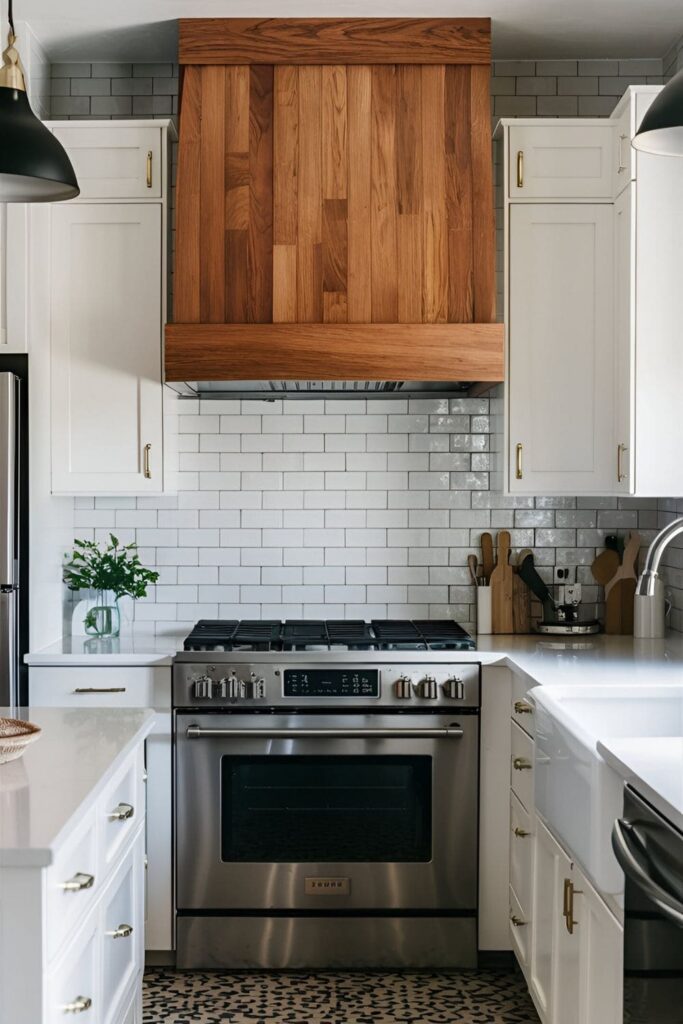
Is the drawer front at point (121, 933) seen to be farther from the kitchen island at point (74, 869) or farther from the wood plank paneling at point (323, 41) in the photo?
the wood plank paneling at point (323, 41)

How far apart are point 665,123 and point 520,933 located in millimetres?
2374

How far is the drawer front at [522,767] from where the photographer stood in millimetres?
3152

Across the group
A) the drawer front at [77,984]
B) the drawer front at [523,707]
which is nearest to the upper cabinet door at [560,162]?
the drawer front at [523,707]

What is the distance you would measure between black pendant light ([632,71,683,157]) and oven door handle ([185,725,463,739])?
1987mm

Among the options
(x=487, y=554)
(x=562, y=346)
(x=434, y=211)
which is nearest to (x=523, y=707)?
(x=487, y=554)

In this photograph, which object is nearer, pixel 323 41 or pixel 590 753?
pixel 590 753

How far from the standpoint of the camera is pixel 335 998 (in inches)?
130

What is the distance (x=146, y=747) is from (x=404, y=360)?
1.51 m

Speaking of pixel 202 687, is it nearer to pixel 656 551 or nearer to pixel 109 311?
pixel 109 311

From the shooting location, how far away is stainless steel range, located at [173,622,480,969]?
11.4ft

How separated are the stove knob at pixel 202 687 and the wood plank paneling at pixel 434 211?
1371 millimetres

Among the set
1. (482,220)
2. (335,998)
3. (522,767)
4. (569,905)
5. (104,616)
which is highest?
(482,220)

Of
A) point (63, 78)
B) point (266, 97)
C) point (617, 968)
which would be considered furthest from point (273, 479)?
point (617, 968)

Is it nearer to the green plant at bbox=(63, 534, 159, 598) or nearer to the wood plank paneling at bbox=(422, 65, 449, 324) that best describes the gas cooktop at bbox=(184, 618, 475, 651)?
the green plant at bbox=(63, 534, 159, 598)
